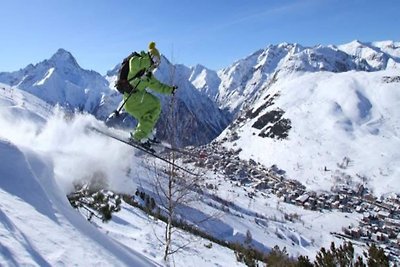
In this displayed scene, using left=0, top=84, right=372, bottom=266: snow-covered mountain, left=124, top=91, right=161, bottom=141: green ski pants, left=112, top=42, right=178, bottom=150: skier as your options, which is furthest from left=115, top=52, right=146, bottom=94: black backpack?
left=0, top=84, right=372, bottom=266: snow-covered mountain

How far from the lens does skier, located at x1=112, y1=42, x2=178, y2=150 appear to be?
36.1 feet

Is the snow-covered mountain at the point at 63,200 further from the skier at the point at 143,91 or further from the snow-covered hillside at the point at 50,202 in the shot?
the skier at the point at 143,91

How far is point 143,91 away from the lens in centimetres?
1162

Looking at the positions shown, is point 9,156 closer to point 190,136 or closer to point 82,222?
point 82,222

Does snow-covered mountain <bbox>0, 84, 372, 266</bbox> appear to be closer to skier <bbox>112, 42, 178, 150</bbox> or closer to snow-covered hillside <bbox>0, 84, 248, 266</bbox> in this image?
snow-covered hillside <bbox>0, 84, 248, 266</bbox>

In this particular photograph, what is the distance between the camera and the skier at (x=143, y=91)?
11.0 metres

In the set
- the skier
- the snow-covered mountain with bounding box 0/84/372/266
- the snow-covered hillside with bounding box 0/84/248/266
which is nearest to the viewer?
the snow-covered hillside with bounding box 0/84/248/266

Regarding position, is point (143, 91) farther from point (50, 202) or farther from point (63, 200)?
point (50, 202)

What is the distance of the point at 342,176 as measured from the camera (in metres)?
Answer: 178

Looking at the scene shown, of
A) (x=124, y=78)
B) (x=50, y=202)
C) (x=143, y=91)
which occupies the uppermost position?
(x=124, y=78)

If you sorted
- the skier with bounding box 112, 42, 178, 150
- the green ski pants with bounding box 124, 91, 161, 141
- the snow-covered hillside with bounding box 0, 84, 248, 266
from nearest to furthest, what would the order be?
the snow-covered hillside with bounding box 0, 84, 248, 266 → the skier with bounding box 112, 42, 178, 150 → the green ski pants with bounding box 124, 91, 161, 141

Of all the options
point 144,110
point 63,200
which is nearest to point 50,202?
point 63,200

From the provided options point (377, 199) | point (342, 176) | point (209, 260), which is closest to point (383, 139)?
point (342, 176)

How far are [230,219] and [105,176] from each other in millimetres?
76257
